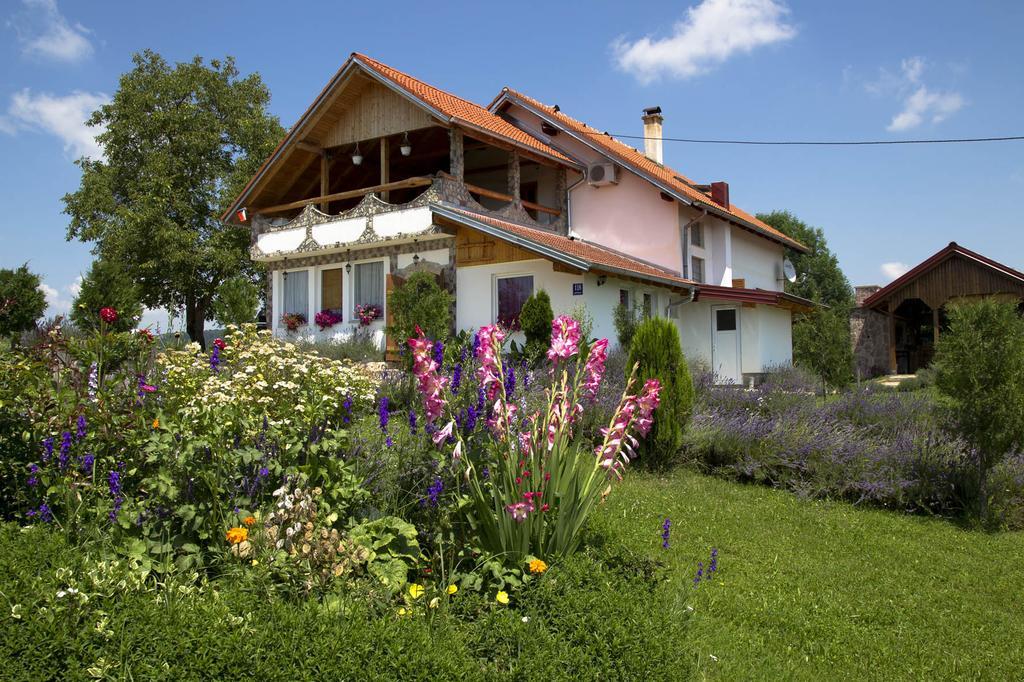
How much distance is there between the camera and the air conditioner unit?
21.1 m

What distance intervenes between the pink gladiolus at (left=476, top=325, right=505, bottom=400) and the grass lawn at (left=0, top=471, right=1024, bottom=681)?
1.08 meters

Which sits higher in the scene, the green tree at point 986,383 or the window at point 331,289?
the window at point 331,289

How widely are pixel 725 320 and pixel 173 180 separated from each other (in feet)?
71.8

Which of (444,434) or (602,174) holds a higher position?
(602,174)

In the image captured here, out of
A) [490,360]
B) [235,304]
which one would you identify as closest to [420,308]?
[235,304]

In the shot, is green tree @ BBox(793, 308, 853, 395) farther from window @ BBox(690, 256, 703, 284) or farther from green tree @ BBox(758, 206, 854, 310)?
green tree @ BBox(758, 206, 854, 310)

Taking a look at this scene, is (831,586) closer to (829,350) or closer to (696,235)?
(829,350)

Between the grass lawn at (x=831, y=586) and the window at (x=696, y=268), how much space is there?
551 inches

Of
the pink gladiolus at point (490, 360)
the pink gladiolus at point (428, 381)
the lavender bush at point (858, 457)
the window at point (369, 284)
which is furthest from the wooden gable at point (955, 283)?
the pink gladiolus at point (428, 381)

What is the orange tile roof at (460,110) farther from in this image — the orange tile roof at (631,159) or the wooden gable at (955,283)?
the wooden gable at (955,283)

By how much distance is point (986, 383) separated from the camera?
7.34 metres

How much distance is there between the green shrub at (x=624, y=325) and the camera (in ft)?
57.0

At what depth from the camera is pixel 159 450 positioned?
3.95 metres

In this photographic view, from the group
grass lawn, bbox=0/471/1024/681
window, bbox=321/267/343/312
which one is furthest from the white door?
grass lawn, bbox=0/471/1024/681
